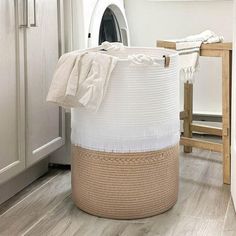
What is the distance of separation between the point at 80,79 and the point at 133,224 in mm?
564

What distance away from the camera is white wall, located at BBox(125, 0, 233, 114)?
3012 millimetres

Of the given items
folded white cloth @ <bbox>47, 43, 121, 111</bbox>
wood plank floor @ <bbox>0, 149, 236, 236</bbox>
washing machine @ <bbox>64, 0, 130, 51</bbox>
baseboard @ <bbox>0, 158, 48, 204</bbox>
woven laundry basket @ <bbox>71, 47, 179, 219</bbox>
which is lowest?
wood plank floor @ <bbox>0, 149, 236, 236</bbox>

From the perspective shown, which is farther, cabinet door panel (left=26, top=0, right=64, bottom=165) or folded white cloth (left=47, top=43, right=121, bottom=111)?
cabinet door panel (left=26, top=0, right=64, bottom=165)

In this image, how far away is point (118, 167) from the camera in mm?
1818

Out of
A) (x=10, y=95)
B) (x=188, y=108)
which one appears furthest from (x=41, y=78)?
(x=188, y=108)

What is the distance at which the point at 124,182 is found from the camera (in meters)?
1.82

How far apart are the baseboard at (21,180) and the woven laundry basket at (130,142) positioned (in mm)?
344

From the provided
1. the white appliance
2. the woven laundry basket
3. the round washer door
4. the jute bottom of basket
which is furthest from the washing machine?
the jute bottom of basket

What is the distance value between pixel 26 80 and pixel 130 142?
0.49 meters

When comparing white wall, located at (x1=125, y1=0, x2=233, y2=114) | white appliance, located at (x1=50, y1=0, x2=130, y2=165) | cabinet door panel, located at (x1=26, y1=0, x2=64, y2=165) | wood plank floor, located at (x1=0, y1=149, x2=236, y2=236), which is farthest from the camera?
white wall, located at (x1=125, y1=0, x2=233, y2=114)

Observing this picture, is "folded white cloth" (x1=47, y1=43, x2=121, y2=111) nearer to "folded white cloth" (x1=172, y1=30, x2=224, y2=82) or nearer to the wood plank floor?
the wood plank floor

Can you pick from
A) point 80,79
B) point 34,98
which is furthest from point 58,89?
point 34,98

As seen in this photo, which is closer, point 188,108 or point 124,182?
point 124,182

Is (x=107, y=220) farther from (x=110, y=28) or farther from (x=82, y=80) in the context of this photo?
(x=110, y=28)
